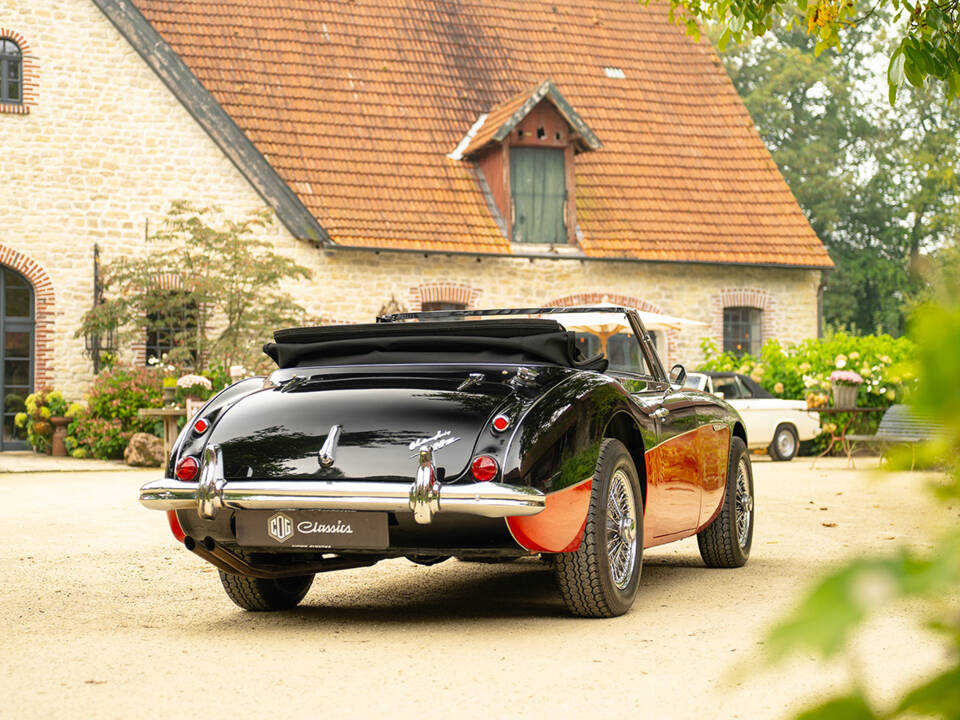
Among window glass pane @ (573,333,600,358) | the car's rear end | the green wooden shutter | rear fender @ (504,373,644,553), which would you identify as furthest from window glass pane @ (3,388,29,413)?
rear fender @ (504,373,644,553)

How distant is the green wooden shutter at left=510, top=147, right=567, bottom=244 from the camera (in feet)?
79.6

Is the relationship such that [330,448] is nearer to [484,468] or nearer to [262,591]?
[484,468]

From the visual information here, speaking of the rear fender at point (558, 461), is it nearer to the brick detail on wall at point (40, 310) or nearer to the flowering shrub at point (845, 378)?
the flowering shrub at point (845, 378)

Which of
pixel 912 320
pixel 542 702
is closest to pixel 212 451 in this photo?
pixel 542 702

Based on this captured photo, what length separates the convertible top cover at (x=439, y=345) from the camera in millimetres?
5930

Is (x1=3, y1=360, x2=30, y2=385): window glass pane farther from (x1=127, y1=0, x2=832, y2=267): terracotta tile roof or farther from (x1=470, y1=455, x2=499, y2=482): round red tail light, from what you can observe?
(x1=470, y1=455, x2=499, y2=482): round red tail light

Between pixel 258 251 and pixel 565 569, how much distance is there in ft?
57.0

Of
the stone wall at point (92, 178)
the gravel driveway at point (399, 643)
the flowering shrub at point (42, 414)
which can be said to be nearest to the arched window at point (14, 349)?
the stone wall at point (92, 178)

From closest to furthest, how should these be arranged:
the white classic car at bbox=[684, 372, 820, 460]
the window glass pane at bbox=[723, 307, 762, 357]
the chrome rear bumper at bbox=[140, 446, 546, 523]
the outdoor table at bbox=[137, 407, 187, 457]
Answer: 1. the chrome rear bumper at bbox=[140, 446, 546, 523]
2. the outdoor table at bbox=[137, 407, 187, 457]
3. the white classic car at bbox=[684, 372, 820, 460]
4. the window glass pane at bbox=[723, 307, 762, 357]

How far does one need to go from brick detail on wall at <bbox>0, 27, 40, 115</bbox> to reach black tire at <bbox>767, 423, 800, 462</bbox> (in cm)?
1315

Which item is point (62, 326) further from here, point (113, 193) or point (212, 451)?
point (212, 451)

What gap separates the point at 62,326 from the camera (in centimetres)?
2120

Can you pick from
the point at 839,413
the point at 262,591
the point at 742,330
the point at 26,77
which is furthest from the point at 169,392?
the point at 262,591

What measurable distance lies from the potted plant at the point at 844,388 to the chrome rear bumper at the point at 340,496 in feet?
56.8
